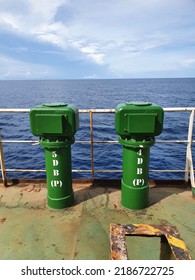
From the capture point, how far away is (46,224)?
3545mm

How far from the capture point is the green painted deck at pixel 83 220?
2990mm

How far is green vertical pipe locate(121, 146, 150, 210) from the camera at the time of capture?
3678mm

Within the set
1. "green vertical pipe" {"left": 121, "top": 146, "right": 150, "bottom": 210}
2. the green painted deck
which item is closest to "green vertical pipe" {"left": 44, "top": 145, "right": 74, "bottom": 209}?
the green painted deck

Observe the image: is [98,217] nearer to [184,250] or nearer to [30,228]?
[30,228]

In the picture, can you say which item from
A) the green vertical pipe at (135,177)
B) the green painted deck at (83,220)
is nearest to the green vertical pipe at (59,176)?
the green painted deck at (83,220)

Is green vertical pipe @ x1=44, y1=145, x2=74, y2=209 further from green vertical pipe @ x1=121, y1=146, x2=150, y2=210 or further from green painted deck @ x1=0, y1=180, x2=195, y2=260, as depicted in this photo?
green vertical pipe @ x1=121, y1=146, x2=150, y2=210

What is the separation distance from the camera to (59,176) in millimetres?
3840

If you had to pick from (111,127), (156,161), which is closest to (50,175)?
(156,161)

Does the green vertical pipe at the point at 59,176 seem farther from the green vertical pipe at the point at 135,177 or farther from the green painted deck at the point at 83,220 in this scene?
the green vertical pipe at the point at 135,177

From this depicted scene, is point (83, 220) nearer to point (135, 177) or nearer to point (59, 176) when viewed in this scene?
point (59, 176)

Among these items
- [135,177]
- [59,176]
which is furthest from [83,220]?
[135,177]

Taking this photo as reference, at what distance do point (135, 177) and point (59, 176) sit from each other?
4.03 ft

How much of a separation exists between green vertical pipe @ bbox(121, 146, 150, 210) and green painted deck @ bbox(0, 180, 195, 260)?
0.16 metres

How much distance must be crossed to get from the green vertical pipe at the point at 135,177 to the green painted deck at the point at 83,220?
0.16 metres
